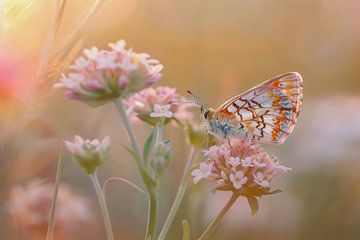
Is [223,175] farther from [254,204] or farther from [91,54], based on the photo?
[91,54]

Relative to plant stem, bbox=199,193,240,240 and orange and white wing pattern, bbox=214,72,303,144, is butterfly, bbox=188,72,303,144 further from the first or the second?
plant stem, bbox=199,193,240,240

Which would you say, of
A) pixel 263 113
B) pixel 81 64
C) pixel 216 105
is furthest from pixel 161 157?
pixel 216 105

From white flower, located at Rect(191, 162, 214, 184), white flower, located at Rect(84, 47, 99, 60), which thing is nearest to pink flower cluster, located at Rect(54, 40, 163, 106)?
white flower, located at Rect(84, 47, 99, 60)

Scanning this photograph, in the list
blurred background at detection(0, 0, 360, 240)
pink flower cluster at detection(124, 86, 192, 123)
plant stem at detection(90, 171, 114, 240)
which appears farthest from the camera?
blurred background at detection(0, 0, 360, 240)

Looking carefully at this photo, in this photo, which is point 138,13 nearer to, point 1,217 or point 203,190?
point 203,190

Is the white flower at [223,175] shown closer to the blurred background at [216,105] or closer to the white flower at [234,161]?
the white flower at [234,161]

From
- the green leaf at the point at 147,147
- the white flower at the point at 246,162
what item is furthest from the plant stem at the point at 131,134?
the white flower at the point at 246,162

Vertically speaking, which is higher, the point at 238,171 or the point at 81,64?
the point at 81,64
